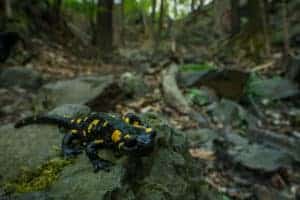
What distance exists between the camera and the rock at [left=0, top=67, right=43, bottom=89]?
22.5ft

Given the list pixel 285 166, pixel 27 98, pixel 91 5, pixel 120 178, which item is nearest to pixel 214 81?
pixel 285 166

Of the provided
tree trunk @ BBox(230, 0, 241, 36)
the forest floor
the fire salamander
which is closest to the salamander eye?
the fire salamander

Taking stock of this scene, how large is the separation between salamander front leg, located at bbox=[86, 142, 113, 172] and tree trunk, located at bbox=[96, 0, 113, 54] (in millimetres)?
10580

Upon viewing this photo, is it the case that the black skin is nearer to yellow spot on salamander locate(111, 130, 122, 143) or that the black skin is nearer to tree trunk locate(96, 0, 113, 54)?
tree trunk locate(96, 0, 113, 54)

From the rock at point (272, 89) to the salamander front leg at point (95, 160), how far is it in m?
5.29

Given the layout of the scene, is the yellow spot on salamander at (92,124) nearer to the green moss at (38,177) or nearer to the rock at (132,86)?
the green moss at (38,177)

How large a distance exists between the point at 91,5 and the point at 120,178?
1100 cm

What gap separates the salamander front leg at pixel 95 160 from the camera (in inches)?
94.7

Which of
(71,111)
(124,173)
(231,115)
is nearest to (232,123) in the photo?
(231,115)

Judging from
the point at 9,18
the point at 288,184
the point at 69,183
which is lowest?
the point at 288,184

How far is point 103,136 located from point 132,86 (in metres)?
3.98

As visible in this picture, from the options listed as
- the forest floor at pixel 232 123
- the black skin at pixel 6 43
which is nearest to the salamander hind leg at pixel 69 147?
the forest floor at pixel 232 123

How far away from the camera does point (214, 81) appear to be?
283 inches

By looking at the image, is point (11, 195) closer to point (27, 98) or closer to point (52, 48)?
point (27, 98)
